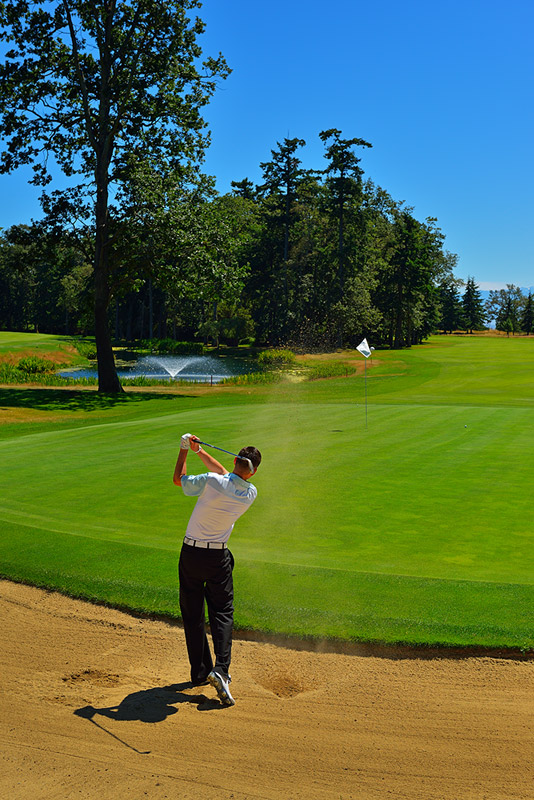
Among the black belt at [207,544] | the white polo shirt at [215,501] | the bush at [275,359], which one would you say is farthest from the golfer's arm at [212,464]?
the bush at [275,359]

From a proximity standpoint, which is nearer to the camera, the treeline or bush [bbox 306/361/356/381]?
the treeline

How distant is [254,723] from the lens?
5.75 metres

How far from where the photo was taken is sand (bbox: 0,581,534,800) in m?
4.89

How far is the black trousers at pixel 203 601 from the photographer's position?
20.7 ft

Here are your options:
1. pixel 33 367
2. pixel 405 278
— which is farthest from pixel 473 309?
pixel 33 367

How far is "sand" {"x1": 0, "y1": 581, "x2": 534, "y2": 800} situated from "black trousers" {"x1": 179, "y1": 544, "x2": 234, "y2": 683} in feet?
1.07

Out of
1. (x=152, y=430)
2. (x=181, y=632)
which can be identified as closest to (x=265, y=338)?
(x=152, y=430)

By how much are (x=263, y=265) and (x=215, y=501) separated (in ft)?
265

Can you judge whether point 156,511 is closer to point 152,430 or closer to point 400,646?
point 400,646

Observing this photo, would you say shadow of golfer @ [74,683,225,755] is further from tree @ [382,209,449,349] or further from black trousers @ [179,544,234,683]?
tree @ [382,209,449,349]

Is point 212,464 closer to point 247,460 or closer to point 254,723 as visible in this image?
point 247,460

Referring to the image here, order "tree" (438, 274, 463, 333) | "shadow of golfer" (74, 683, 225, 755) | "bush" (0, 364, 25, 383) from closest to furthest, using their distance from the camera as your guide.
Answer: "shadow of golfer" (74, 683, 225, 755)
"bush" (0, 364, 25, 383)
"tree" (438, 274, 463, 333)

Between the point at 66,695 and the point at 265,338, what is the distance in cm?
8053

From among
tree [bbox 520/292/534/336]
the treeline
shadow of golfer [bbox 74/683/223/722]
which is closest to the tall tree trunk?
the treeline
